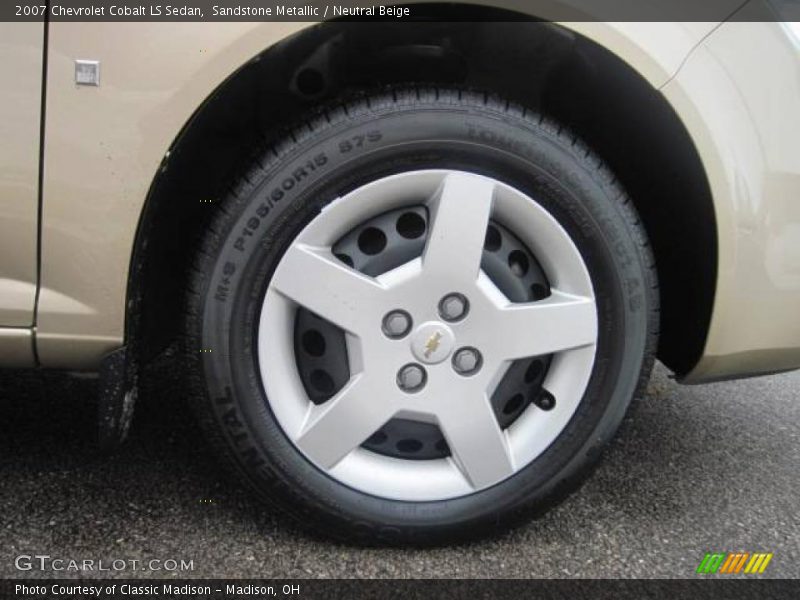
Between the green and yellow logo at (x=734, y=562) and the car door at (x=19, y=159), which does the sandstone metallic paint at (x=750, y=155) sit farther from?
the car door at (x=19, y=159)

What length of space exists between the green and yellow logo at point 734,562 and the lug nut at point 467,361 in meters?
0.65

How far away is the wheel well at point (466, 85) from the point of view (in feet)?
4.73

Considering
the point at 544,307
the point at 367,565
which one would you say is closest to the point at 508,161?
the point at 544,307

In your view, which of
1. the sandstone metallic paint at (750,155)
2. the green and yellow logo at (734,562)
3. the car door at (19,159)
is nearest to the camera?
the car door at (19,159)

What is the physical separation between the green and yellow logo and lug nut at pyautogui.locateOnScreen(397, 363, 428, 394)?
715mm

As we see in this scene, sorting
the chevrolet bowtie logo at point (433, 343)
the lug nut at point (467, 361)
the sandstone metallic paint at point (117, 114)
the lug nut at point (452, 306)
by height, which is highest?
the sandstone metallic paint at point (117, 114)

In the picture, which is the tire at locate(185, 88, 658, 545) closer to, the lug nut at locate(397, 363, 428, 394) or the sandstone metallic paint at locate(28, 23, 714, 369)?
the lug nut at locate(397, 363, 428, 394)

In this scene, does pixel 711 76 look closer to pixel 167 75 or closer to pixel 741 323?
pixel 741 323

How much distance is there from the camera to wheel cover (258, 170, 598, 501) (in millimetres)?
1437

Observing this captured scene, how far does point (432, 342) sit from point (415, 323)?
0.05 meters

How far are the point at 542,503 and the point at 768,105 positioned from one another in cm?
92

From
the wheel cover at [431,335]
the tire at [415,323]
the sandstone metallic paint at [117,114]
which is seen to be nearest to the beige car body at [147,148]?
the sandstone metallic paint at [117,114]

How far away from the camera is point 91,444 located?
1897mm

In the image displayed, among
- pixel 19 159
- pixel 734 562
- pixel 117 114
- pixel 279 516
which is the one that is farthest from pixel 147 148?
pixel 734 562
